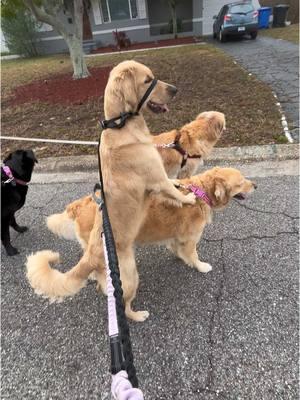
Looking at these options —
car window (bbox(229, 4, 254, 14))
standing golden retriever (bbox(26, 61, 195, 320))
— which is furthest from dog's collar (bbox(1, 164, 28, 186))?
car window (bbox(229, 4, 254, 14))

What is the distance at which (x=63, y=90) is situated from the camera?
355 inches

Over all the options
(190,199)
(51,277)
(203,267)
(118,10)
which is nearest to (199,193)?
(190,199)

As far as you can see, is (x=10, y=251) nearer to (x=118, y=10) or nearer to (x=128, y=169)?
(x=128, y=169)

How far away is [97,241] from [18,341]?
3.59ft

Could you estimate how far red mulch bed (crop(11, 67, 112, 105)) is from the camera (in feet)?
27.1

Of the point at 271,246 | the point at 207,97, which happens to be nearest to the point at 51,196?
the point at 271,246

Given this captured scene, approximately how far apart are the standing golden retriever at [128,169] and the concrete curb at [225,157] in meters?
2.34

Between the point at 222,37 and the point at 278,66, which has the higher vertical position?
the point at 222,37

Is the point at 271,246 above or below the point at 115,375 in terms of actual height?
below

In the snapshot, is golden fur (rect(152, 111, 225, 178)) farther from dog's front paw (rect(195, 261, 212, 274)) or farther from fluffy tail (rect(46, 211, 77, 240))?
fluffy tail (rect(46, 211, 77, 240))

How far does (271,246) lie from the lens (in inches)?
115

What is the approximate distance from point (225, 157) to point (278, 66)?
6694 mm

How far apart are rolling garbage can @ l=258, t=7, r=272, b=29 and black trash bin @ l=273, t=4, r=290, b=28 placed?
38 centimetres

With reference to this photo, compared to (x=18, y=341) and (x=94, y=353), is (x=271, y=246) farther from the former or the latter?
(x=18, y=341)
